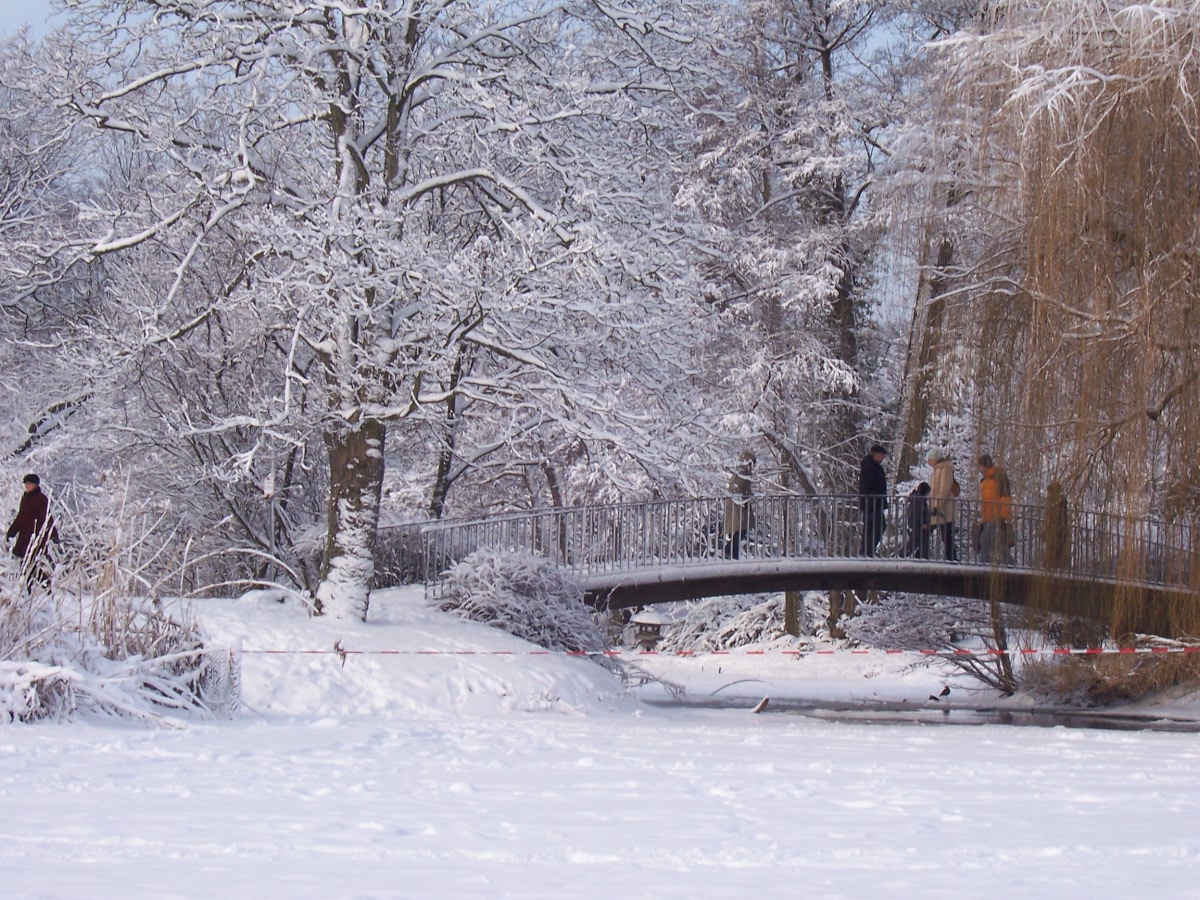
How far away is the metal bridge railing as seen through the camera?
53.2 feet

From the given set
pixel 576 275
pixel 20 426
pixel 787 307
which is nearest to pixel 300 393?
pixel 20 426

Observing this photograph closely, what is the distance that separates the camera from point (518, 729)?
38.3 feet

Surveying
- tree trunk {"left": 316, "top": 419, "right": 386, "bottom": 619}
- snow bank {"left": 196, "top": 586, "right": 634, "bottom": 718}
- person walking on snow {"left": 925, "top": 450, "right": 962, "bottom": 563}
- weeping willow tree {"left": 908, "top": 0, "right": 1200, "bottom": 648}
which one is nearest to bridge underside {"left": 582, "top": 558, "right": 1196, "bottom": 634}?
person walking on snow {"left": 925, "top": 450, "right": 962, "bottom": 563}

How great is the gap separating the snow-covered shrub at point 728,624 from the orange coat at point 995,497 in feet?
36.9

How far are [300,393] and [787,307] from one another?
8900 mm

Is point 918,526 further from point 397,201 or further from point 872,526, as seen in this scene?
point 397,201

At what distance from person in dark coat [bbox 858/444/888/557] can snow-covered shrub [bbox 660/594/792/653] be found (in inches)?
323

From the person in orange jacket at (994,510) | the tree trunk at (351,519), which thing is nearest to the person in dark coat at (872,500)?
the person in orange jacket at (994,510)

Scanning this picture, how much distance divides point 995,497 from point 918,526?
299 centimetres

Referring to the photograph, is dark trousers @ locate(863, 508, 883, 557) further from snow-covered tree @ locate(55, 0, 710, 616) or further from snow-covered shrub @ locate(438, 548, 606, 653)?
snow-covered shrub @ locate(438, 548, 606, 653)

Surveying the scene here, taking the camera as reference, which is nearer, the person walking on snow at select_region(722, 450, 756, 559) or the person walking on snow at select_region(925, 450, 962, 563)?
the person walking on snow at select_region(925, 450, 962, 563)

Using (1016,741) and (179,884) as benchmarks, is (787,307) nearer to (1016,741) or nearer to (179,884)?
(1016,741)

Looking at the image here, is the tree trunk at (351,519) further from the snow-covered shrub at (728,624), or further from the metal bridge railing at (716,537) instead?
the snow-covered shrub at (728,624)

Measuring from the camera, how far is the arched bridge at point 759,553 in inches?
675
